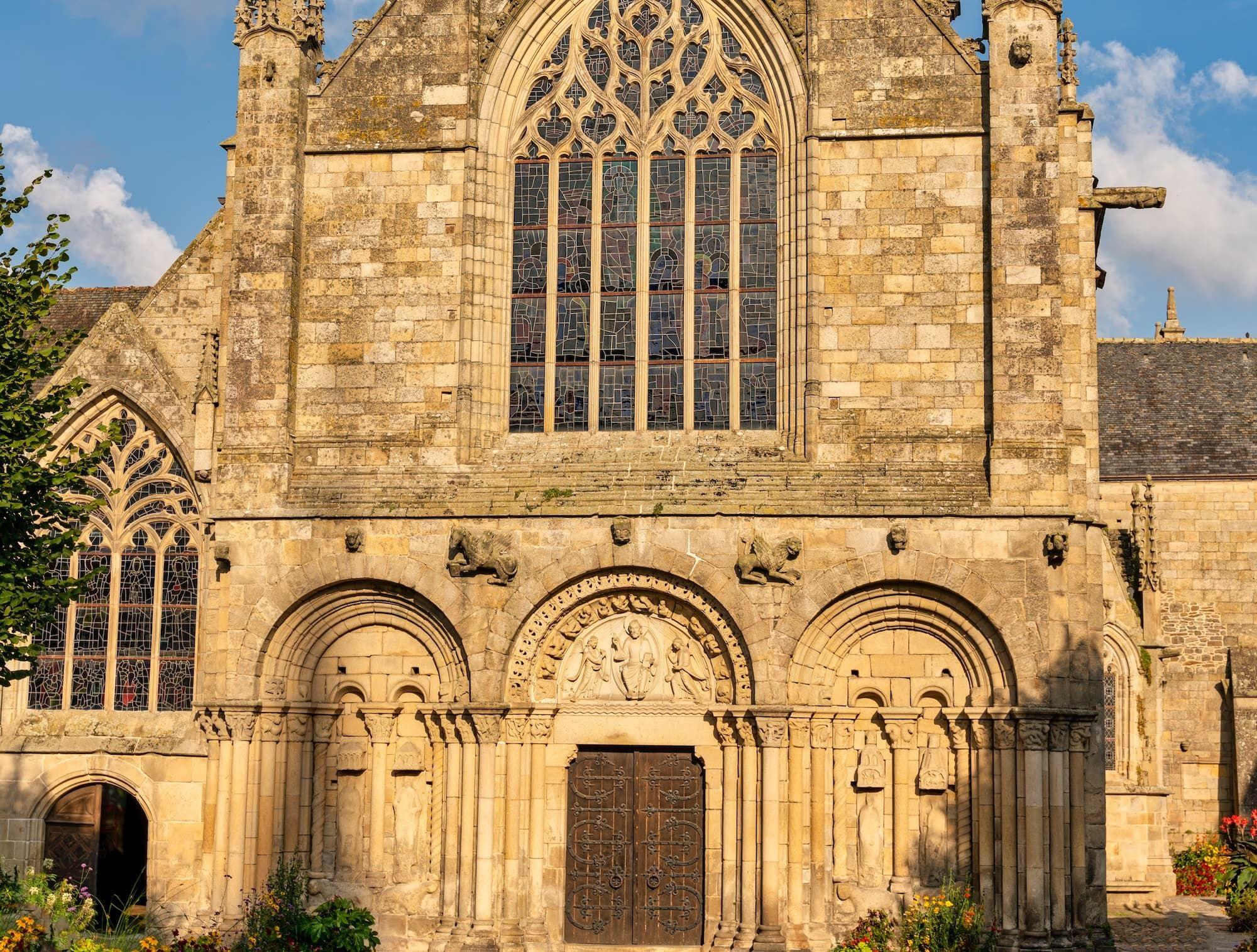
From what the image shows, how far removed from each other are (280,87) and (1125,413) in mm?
18777

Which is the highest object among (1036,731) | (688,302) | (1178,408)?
(1178,408)

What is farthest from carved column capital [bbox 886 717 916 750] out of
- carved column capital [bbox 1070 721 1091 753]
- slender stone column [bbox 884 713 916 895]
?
carved column capital [bbox 1070 721 1091 753]

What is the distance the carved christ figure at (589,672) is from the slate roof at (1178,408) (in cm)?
1544

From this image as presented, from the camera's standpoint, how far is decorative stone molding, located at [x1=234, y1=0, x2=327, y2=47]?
19.9 m

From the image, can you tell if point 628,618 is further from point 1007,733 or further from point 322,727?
point 1007,733

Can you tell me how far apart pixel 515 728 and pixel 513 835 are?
117 centimetres

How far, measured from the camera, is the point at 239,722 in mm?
18531

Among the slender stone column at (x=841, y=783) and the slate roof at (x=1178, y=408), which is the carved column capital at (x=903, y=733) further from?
the slate roof at (x=1178, y=408)

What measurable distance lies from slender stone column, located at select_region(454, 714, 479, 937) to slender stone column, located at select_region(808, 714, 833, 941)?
367cm

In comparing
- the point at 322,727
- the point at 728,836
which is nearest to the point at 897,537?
the point at 728,836

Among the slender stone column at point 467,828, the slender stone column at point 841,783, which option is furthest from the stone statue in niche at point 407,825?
the slender stone column at point 841,783

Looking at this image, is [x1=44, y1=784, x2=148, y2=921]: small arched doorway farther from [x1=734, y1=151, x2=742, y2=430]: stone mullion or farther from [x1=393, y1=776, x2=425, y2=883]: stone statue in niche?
[x1=734, y1=151, x2=742, y2=430]: stone mullion

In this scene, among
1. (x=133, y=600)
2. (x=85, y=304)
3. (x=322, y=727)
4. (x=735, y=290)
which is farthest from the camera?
(x=85, y=304)

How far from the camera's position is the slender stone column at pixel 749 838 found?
17.8 metres
